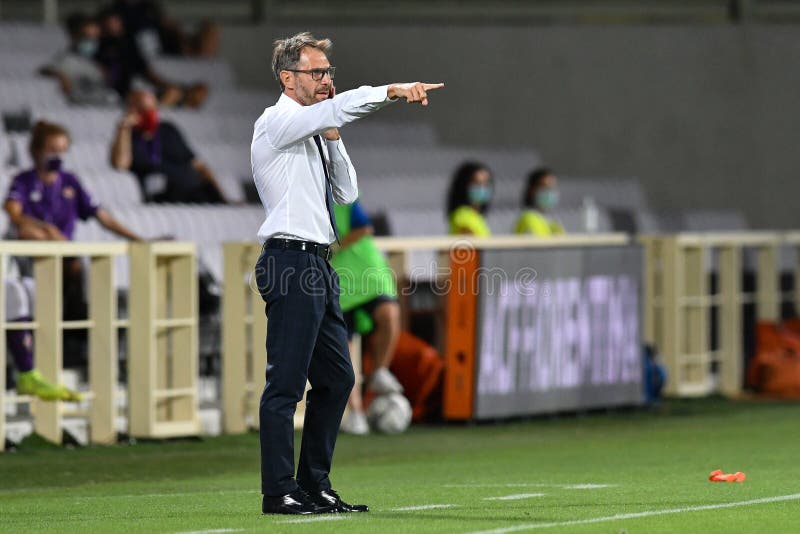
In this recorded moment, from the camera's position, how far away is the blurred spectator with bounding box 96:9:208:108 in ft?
54.5

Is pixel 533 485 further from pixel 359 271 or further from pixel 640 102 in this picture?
pixel 640 102

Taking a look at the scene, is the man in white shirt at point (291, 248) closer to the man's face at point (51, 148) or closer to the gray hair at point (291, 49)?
the gray hair at point (291, 49)

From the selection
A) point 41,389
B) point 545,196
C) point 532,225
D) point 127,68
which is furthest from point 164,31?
point 41,389

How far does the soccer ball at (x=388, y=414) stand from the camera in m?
12.2

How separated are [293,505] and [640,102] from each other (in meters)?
15.0

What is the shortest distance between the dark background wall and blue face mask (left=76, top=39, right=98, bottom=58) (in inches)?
183

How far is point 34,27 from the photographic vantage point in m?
17.3

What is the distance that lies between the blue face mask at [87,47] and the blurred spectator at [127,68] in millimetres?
74

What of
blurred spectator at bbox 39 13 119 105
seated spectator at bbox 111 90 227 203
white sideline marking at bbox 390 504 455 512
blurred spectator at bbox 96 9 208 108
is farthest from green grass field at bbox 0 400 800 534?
blurred spectator at bbox 96 9 208 108

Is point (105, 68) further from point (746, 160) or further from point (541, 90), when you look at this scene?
point (746, 160)

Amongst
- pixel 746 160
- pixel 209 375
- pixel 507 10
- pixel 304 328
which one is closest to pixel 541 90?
pixel 507 10

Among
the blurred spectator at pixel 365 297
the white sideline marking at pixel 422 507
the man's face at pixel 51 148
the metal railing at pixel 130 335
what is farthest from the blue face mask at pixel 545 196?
the white sideline marking at pixel 422 507

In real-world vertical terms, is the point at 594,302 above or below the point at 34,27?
below

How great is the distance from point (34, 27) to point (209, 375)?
19.5 feet
